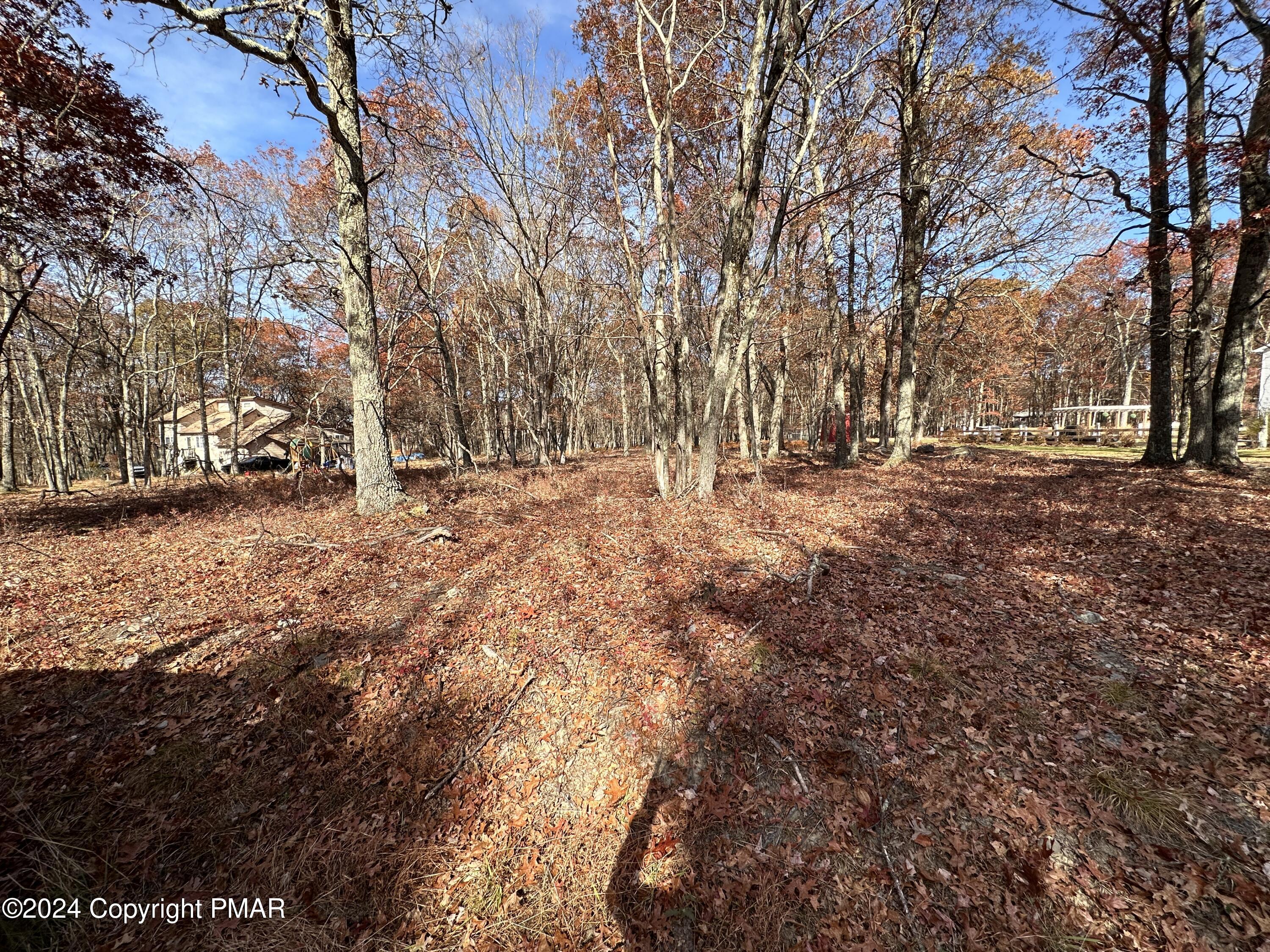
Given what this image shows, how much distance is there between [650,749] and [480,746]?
1.41 m

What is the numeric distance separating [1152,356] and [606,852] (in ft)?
56.9

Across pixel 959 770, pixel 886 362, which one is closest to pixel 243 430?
pixel 886 362

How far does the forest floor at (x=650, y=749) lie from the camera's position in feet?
8.44

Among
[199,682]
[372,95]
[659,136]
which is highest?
[372,95]

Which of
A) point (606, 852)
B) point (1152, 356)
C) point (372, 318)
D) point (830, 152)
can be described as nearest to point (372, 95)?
point (372, 318)

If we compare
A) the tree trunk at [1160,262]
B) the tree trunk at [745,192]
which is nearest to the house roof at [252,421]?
the tree trunk at [745,192]

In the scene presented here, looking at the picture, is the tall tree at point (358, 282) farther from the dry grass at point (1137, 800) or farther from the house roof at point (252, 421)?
the house roof at point (252, 421)

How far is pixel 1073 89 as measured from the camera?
10438mm

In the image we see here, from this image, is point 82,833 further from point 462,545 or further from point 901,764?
point 901,764

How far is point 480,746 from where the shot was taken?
3.55 m

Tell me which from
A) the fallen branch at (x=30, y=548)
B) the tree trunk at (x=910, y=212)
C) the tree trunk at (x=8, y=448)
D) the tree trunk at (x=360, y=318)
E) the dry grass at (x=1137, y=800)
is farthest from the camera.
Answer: the tree trunk at (x=8, y=448)

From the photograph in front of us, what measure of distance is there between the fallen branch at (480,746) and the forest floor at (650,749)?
2 cm

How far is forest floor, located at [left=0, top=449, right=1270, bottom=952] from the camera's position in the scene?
2572 mm

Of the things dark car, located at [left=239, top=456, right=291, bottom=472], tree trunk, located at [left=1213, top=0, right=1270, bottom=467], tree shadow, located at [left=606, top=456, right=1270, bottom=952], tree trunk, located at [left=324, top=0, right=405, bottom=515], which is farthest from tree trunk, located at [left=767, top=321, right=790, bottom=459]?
dark car, located at [left=239, top=456, right=291, bottom=472]
